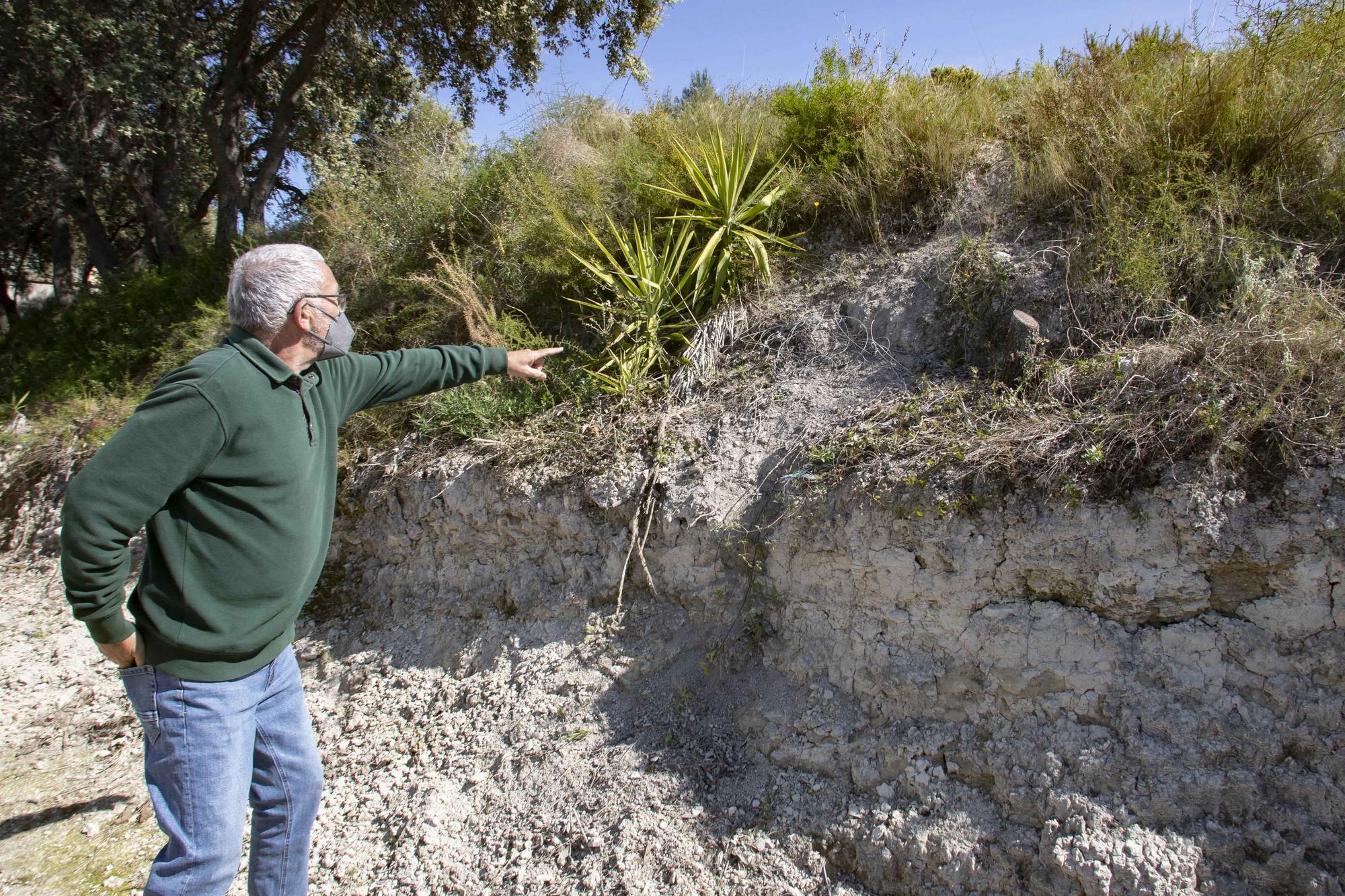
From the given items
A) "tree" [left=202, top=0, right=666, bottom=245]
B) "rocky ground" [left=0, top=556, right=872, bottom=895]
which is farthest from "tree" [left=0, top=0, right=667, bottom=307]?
"rocky ground" [left=0, top=556, right=872, bottom=895]

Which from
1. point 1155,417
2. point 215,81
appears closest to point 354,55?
point 215,81

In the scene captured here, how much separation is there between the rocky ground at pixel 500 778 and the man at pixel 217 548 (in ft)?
3.65

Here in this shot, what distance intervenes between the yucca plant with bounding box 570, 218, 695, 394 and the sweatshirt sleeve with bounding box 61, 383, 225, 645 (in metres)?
2.41

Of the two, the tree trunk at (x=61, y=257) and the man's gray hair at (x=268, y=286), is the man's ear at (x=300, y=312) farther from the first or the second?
the tree trunk at (x=61, y=257)

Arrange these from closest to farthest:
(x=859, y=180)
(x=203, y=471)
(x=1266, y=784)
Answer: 1. (x=203, y=471)
2. (x=1266, y=784)
3. (x=859, y=180)

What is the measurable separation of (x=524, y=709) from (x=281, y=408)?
208 cm

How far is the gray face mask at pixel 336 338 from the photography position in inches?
95.4

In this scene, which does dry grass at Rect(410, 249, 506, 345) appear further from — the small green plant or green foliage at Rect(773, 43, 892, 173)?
the small green plant

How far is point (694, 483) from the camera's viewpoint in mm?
3752

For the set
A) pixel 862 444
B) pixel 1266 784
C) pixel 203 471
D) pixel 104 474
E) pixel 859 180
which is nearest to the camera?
pixel 104 474

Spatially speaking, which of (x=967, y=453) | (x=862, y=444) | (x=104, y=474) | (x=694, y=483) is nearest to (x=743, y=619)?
(x=694, y=483)

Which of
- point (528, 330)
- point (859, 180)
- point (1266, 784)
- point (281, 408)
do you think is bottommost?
point (1266, 784)

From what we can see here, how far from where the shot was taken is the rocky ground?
3.06m

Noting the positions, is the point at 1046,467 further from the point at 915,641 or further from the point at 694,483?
the point at 694,483
